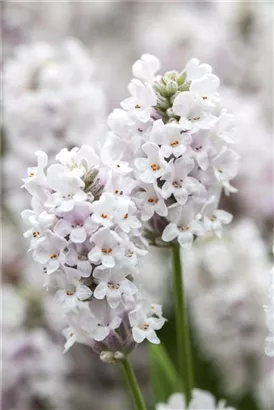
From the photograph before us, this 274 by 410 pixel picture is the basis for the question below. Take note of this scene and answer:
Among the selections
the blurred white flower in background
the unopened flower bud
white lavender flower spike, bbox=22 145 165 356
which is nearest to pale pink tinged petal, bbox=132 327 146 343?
white lavender flower spike, bbox=22 145 165 356

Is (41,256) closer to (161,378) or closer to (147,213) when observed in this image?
(147,213)

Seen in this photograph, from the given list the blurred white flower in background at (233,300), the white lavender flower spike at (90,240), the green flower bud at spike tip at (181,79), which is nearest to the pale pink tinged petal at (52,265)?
the white lavender flower spike at (90,240)

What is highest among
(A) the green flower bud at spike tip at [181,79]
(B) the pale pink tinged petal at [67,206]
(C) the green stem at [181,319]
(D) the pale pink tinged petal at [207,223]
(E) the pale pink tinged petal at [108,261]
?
(A) the green flower bud at spike tip at [181,79]

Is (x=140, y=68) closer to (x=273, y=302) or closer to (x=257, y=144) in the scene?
(x=273, y=302)

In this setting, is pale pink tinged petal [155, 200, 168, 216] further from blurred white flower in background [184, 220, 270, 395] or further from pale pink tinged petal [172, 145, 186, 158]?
blurred white flower in background [184, 220, 270, 395]

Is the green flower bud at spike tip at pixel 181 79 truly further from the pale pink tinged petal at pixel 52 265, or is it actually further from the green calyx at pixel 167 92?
→ the pale pink tinged petal at pixel 52 265

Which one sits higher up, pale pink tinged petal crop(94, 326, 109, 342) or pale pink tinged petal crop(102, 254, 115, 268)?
pale pink tinged petal crop(102, 254, 115, 268)

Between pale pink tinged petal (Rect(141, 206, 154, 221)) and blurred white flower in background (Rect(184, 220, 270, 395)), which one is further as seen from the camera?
blurred white flower in background (Rect(184, 220, 270, 395))

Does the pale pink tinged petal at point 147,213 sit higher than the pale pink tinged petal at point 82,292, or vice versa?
the pale pink tinged petal at point 147,213
